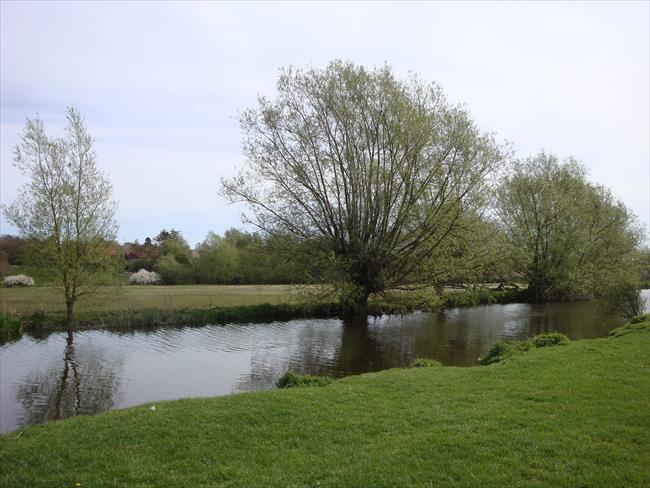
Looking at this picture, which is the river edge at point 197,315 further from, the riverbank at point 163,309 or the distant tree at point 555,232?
the distant tree at point 555,232

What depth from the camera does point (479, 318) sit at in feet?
107

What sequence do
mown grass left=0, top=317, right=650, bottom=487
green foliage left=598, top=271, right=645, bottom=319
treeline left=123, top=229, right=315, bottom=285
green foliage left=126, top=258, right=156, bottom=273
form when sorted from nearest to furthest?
mown grass left=0, top=317, right=650, bottom=487 → green foliage left=598, top=271, right=645, bottom=319 → treeline left=123, top=229, right=315, bottom=285 → green foliage left=126, top=258, right=156, bottom=273

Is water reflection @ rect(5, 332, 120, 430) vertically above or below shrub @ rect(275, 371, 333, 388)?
below

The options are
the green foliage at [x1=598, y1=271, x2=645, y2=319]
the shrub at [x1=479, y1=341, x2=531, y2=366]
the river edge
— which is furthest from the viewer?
the green foliage at [x1=598, y1=271, x2=645, y2=319]

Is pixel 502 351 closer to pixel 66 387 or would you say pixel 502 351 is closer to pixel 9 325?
pixel 66 387

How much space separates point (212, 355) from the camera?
774 inches

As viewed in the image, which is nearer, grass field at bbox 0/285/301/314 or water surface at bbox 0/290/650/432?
water surface at bbox 0/290/650/432

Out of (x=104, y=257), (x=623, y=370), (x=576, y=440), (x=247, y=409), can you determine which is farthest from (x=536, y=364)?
(x=104, y=257)

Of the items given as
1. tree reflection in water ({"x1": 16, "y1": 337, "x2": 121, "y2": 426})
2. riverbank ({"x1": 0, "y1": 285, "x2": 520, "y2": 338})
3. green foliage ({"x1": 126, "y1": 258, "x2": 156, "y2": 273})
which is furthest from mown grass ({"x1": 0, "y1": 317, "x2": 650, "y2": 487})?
green foliage ({"x1": 126, "y1": 258, "x2": 156, "y2": 273})

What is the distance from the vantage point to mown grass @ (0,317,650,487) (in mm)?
6230

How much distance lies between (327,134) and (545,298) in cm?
2796

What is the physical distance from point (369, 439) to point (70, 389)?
35.9 ft

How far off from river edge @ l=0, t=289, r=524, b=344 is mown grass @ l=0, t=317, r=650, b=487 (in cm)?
1651

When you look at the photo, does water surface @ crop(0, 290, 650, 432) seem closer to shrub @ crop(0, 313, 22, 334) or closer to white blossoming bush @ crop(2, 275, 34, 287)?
shrub @ crop(0, 313, 22, 334)
